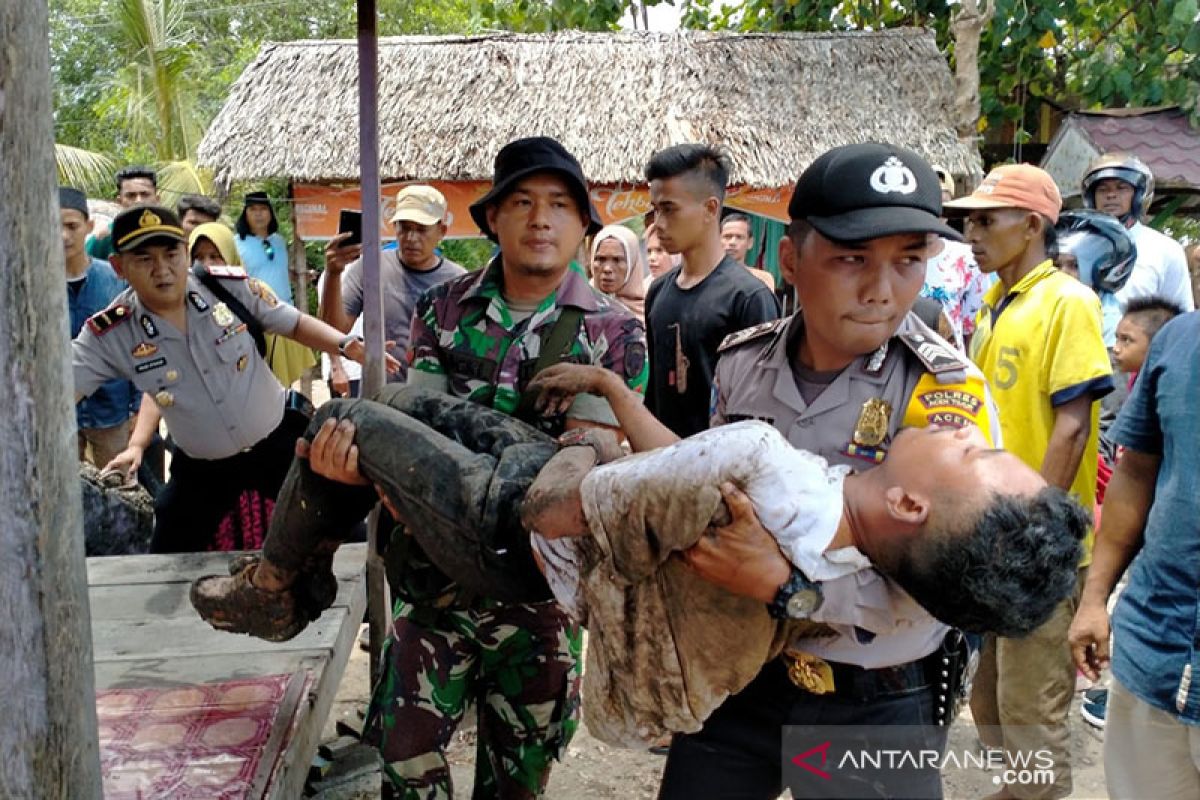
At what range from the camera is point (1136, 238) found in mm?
5039

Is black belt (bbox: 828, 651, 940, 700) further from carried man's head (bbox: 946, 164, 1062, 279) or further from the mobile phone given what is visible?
the mobile phone

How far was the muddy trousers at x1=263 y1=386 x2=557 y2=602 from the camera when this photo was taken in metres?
1.96

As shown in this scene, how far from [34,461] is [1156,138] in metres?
9.41

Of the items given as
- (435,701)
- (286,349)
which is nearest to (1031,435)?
(435,701)

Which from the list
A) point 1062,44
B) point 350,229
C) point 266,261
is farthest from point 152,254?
point 1062,44

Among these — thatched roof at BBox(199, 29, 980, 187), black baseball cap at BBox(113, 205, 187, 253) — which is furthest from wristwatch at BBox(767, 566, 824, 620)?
thatched roof at BBox(199, 29, 980, 187)

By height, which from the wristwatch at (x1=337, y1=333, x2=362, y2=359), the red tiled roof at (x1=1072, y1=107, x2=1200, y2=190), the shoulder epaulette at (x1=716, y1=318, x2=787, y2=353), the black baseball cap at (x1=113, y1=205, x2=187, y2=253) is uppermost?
the red tiled roof at (x1=1072, y1=107, x2=1200, y2=190)

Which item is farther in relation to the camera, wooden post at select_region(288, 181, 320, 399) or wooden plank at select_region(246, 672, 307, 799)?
wooden post at select_region(288, 181, 320, 399)

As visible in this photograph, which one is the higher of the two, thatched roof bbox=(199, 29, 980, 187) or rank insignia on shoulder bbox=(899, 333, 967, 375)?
thatched roof bbox=(199, 29, 980, 187)

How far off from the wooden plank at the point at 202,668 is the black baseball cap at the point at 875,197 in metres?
2.11

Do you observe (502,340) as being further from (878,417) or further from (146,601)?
(146,601)

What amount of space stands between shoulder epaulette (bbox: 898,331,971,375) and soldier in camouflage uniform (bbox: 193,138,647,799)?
84 cm

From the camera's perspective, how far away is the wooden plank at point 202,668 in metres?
2.84

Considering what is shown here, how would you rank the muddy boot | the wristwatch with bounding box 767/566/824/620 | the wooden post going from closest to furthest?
the wristwatch with bounding box 767/566/824/620 → the muddy boot → the wooden post
